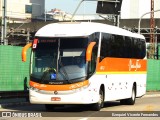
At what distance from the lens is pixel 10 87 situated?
2809 cm

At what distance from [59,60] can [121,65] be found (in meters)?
5.35

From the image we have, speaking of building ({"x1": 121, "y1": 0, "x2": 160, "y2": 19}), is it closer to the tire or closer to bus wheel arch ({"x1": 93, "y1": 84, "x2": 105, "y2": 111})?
the tire

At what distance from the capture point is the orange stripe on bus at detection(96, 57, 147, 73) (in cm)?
2184

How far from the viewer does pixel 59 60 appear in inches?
782

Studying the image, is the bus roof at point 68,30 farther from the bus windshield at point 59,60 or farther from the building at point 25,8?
the building at point 25,8

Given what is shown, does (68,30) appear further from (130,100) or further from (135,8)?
(135,8)

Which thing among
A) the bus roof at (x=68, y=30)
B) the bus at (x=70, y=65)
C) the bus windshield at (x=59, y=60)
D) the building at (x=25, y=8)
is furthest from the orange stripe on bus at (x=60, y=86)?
the building at (x=25, y=8)

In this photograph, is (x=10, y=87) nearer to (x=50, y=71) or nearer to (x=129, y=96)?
(x=129, y=96)

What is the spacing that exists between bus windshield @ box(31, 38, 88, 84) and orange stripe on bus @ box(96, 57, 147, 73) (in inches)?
52.6

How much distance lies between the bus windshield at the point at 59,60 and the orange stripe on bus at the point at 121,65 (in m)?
1.34

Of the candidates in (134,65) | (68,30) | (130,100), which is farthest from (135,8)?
(68,30)

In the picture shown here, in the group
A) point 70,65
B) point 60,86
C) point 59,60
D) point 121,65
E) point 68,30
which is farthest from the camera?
point 121,65

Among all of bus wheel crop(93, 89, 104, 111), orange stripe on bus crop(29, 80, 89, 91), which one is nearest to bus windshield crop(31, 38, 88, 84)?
orange stripe on bus crop(29, 80, 89, 91)

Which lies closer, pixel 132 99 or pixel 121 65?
pixel 121 65
